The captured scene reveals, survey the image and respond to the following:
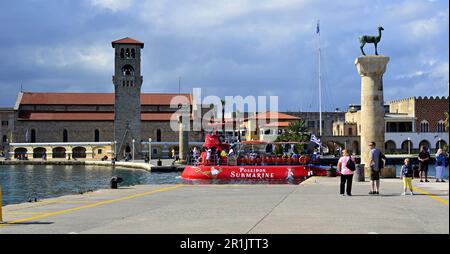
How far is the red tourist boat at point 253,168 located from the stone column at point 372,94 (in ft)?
53.9

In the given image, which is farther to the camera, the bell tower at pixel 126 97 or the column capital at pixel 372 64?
the bell tower at pixel 126 97

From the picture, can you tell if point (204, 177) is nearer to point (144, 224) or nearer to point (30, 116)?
point (144, 224)

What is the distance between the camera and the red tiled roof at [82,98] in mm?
132750

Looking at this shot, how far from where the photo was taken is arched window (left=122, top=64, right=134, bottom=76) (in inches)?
4601

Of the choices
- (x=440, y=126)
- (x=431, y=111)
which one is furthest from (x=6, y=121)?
(x=440, y=126)

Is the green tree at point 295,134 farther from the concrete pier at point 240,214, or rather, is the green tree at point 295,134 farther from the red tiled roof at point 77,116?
the concrete pier at point 240,214

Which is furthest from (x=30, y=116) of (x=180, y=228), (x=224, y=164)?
(x=180, y=228)

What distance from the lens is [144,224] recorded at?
1305 cm

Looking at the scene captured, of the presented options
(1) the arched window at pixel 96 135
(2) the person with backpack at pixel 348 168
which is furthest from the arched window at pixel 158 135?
(2) the person with backpack at pixel 348 168

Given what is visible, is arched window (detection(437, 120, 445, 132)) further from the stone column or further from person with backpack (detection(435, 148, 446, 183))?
person with backpack (detection(435, 148, 446, 183))

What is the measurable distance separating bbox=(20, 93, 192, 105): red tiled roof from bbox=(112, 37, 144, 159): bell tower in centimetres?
1875

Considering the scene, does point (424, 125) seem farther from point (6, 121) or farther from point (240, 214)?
point (240, 214)

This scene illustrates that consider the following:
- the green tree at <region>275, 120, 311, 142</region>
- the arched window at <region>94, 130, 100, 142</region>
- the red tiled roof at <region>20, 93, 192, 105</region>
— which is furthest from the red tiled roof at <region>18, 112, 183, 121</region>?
the green tree at <region>275, 120, 311, 142</region>
